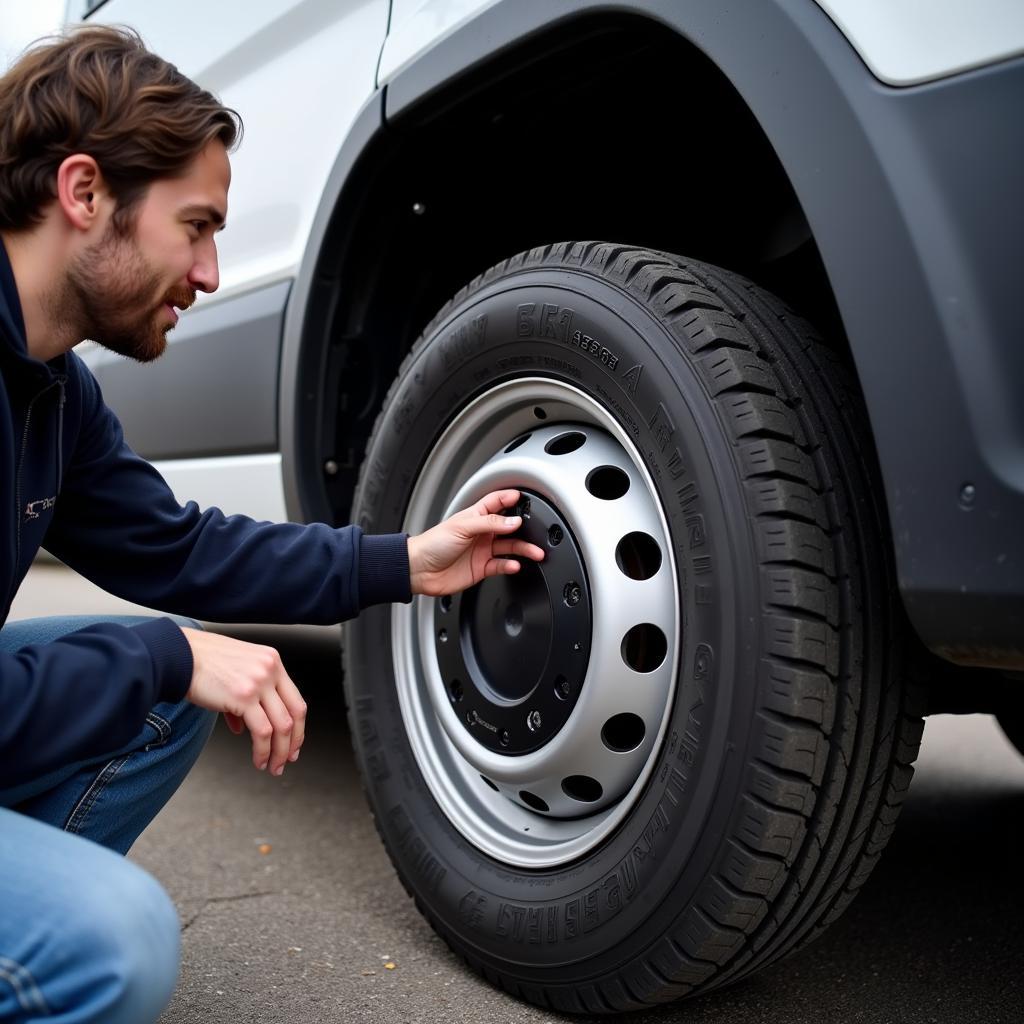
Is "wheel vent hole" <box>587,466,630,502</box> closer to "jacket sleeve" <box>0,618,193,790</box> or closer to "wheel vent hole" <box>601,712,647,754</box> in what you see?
"wheel vent hole" <box>601,712,647,754</box>

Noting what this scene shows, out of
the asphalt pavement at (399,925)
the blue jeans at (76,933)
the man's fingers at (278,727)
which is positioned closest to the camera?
the blue jeans at (76,933)

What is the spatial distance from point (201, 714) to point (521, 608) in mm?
451

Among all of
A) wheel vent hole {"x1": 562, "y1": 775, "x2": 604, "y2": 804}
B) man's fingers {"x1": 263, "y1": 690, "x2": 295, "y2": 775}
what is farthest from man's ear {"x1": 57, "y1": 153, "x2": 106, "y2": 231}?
wheel vent hole {"x1": 562, "y1": 775, "x2": 604, "y2": 804}

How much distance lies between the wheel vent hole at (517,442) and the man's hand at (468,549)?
0.08 metres

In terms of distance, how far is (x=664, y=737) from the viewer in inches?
52.1

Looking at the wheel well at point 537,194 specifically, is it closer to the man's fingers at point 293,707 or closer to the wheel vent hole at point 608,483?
the wheel vent hole at point 608,483

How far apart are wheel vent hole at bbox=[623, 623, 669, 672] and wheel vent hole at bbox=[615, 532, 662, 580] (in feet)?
0.23

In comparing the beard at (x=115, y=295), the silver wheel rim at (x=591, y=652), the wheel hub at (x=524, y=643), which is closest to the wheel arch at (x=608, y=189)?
the silver wheel rim at (x=591, y=652)

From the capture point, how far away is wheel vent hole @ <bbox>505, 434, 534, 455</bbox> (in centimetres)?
164

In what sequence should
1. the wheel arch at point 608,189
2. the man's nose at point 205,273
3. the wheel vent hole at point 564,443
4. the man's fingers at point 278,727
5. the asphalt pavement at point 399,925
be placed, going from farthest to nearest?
1. the wheel vent hole at point 564,443
2. the asphalt pavement at point 399,925
3. the man's nose at point 205,273
4. the man's fingers at point 278,727
5. the wheel arch at point 608,189

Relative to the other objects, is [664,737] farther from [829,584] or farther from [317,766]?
[317,766]

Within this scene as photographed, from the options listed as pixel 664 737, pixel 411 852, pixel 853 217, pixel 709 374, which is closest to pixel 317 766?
pixel 411 852

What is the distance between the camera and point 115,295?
130 centimetres

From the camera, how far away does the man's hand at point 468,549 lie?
1.53 metres
